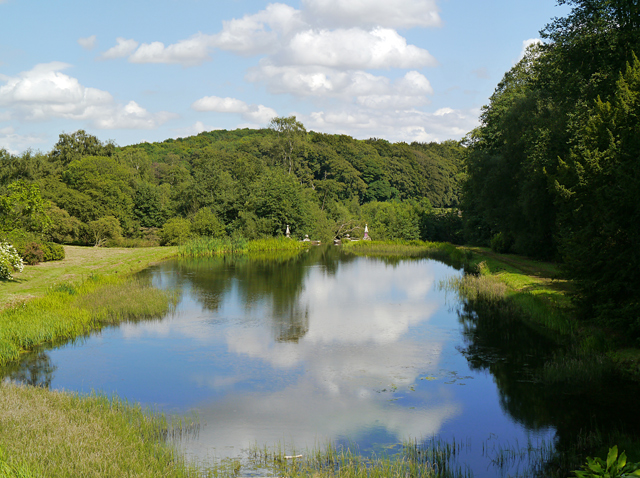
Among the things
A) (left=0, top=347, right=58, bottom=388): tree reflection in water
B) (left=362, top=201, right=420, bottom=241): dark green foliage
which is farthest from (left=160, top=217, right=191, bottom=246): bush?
(left=0, top=347, right=58, bottom=388): tree reflection in water

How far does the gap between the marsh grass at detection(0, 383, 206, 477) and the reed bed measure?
1301 inches

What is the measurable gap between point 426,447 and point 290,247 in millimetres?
42702

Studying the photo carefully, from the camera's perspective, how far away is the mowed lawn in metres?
21.2

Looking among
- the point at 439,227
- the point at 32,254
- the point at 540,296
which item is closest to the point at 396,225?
the point at 439,227

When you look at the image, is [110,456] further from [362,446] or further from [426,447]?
[426,447]

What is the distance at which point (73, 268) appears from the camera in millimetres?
29406

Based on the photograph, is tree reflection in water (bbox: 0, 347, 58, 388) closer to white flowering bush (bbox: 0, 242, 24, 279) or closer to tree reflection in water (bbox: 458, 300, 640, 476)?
white flowering bush (bbox: 0, 242, 24, 279)

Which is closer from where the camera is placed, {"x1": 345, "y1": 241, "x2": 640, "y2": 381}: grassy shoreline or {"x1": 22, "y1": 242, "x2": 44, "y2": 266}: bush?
{"x1": 345, "y1": 241, "x2": 640, "y2": 381}: grassy shoreline

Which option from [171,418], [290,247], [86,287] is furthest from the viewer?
[290,247]

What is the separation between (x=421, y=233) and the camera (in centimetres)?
6022

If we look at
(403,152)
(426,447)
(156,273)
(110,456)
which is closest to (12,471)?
(110,456)

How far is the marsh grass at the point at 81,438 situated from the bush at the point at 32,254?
22048mm

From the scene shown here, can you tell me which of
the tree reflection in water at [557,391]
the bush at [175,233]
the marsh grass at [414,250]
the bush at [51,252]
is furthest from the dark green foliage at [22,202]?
the marsh grass at [414,250]

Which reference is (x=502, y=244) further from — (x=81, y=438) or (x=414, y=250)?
(x=81, y=438)
